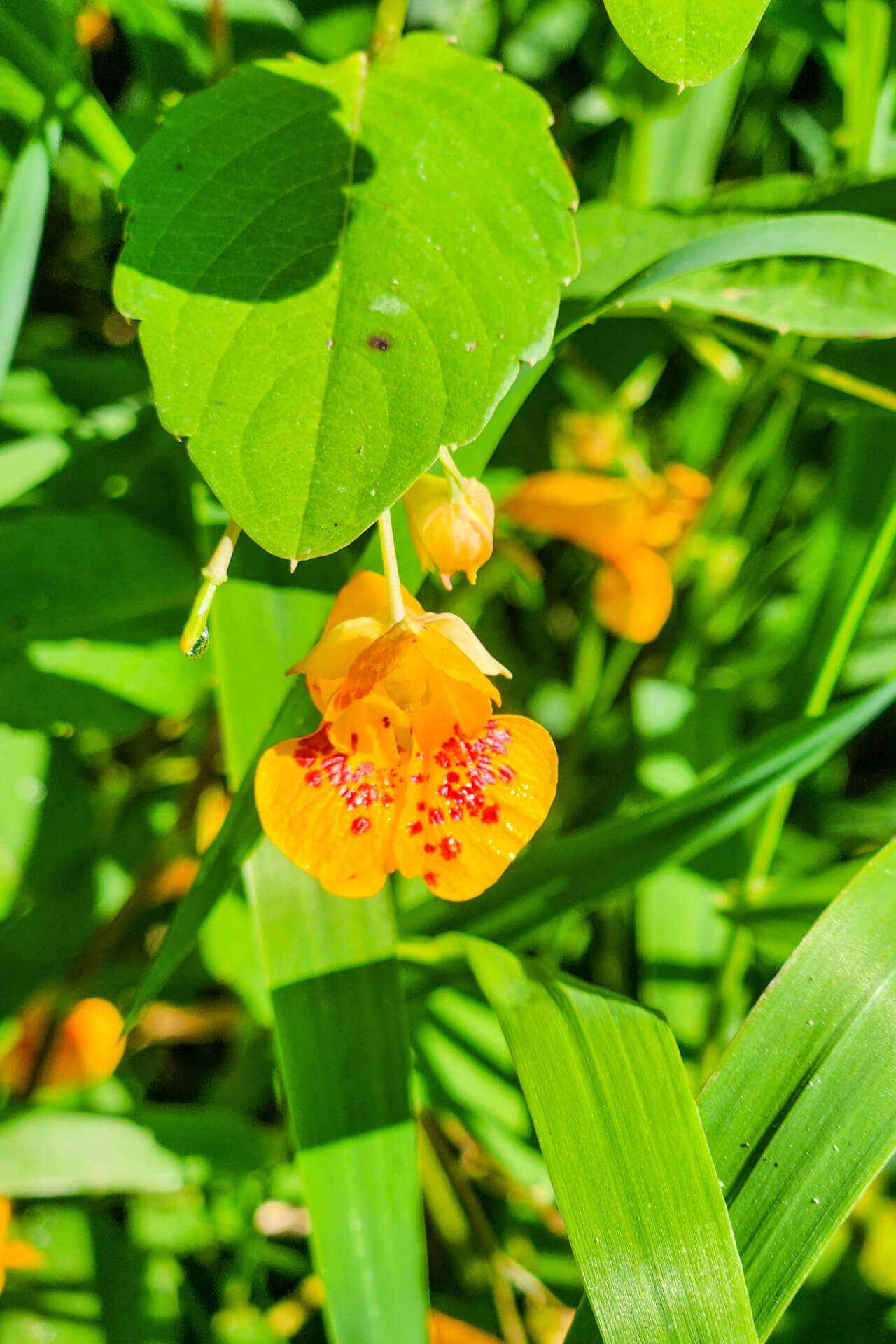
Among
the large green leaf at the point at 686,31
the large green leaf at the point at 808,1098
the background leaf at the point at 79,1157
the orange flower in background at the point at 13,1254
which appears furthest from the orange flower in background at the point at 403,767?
the orange flower in background at the point at 13,1254

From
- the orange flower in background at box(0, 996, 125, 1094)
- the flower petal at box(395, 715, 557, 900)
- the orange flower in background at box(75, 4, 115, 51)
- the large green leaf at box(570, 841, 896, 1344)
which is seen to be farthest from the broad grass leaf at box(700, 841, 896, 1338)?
the orange flower in background at box(75, 4, 115, 51)

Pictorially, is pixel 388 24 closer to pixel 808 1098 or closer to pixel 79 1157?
pixel 808 1098

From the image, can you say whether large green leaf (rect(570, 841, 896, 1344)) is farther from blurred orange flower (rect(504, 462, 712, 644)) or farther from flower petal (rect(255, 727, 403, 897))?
blurred orange flower (rect(504, 462, 712, 644))

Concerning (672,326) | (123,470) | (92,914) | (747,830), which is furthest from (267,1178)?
(672,326)

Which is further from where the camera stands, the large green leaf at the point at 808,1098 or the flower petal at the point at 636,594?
the flower petal at the point at 636,594

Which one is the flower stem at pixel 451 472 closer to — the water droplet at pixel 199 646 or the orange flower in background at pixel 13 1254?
the water droplet at pixel 199 646

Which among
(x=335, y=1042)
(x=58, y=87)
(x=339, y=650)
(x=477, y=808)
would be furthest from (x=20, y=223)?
(x=335, y=1042)
